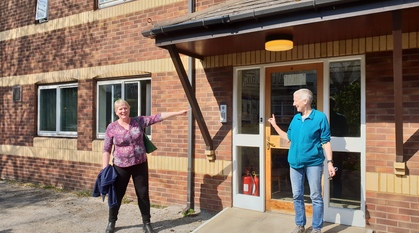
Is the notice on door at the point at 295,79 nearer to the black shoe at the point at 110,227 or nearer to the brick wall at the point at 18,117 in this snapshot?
the black shoe at the point at 110,227

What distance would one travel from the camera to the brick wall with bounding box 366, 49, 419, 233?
161 inches

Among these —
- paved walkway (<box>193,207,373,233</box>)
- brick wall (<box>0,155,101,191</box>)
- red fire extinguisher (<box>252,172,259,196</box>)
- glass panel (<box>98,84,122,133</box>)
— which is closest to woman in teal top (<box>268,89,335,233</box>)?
paved walkway (<box>193,207,373,233</box>)

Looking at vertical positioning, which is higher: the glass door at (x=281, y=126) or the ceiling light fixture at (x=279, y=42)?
the ceiling light fixture at (x=279, y=42)

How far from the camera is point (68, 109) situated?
7.72 m

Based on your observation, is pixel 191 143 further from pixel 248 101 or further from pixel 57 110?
pixel 57 110

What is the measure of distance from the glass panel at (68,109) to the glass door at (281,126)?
456 cm

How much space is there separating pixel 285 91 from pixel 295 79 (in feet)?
0.75

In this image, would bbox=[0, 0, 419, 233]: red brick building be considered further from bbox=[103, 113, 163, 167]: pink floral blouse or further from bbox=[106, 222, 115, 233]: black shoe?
bbox=[106, 222, 115, 233]: black shoe

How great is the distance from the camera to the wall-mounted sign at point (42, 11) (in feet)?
26.1

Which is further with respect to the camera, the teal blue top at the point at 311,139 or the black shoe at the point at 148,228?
the black shoe at the point at 148,228

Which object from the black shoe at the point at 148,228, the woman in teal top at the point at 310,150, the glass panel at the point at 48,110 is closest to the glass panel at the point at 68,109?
the glass panel at the point at 48,110

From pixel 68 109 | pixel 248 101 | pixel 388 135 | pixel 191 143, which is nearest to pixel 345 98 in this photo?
pixel 388 135

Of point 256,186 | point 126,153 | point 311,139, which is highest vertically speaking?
point 311,139

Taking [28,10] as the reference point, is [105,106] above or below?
below
